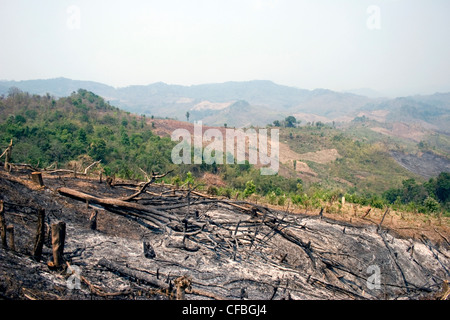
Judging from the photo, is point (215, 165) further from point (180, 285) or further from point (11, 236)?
point (180, 285)

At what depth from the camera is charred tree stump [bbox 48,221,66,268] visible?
4.43 metres

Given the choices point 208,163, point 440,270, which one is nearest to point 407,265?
point 440,270

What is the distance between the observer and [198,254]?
6.29 m

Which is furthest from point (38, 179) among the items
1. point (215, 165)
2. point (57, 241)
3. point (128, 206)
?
point (215, 165)

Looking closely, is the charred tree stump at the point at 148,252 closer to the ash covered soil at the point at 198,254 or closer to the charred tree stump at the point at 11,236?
the ash covered soil at the point at 198,254

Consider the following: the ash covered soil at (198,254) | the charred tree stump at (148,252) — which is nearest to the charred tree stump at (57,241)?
the ash covered soil at (198,254)

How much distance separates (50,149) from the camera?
2148 centimetres

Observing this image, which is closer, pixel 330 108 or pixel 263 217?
pixel 263 217

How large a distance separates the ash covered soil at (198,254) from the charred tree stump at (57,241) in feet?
0.42

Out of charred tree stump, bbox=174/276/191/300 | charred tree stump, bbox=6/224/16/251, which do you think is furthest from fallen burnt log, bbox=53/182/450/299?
charred tree stump, bbox=6/224/16/251

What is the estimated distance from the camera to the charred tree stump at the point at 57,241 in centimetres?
443

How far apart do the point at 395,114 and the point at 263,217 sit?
513 feet

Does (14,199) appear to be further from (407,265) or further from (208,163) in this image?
(208,163)

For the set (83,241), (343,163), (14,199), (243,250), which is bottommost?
(343,163)
